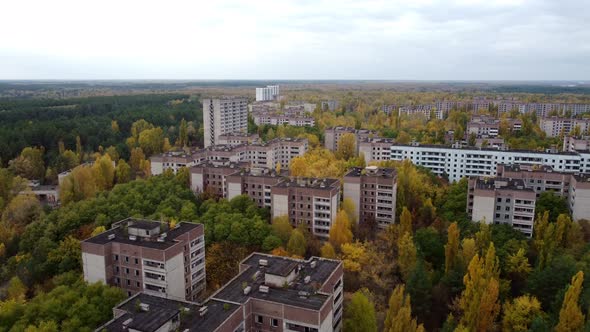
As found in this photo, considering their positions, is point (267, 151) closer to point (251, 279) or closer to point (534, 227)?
point (534, 227)

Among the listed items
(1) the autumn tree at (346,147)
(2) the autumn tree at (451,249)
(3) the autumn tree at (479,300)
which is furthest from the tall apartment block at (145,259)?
(1) the autumn tree at (346,147)

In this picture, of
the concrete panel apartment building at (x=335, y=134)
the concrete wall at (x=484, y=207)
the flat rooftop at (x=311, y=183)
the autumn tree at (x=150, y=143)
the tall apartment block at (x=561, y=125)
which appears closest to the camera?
the concrete wall at (x=484, y=207)

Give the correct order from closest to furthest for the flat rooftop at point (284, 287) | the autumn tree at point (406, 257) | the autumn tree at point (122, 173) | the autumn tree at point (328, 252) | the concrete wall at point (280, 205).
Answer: the flat rooftop at point (284, 287) < the autumn tree at point (406, 257) < the autumn tree at point (328, 252) < the concrete wall at point (280, 205) < the autumn tree at point (122, 173)

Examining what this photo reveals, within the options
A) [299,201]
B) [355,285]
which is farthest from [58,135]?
[355,285]

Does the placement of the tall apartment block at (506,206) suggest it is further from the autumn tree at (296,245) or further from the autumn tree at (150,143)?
the autumn tree at (150,143)

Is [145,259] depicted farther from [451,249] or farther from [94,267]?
[451,249]

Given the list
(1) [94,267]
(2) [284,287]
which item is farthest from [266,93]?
(2) [284,287]
